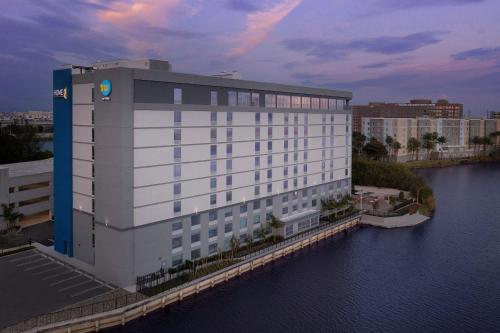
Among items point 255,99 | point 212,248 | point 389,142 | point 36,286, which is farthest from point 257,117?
point 389,142

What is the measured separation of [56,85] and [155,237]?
18662mm

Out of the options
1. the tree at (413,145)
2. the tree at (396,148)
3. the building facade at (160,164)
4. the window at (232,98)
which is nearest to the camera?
the building facade at (160,164)

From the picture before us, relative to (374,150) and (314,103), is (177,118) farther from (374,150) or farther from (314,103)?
(374,150)

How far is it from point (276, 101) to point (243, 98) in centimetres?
672

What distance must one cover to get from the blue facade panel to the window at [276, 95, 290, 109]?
81.4 feet

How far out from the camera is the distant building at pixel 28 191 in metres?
55.2

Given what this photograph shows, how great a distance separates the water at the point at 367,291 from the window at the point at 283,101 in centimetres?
1862

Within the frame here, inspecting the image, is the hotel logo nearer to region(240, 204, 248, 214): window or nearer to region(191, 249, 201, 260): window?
region(191, 249, 201, 260): window

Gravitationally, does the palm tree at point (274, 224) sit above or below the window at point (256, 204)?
below

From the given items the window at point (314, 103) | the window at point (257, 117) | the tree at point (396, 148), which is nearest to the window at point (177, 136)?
the window at point (257, 117)

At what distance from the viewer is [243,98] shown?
50.9 m

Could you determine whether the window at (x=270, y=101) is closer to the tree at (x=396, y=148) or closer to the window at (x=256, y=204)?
the window at (x=256, y=204)

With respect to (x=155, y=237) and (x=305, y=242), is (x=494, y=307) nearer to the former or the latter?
(x=305, y=242)

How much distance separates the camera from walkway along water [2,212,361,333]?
104ft
